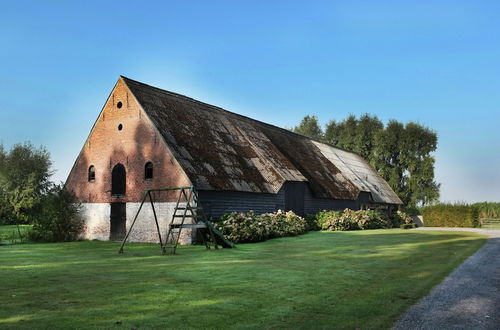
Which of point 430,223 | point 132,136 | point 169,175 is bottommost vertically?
point 430,223

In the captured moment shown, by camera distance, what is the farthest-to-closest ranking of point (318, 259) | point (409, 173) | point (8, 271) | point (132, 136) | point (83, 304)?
point (409, 173) < point (132, 136) < point (318, 259) < point (8, 271) < point (83, 304)

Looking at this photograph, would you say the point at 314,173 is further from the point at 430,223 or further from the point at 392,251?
A: the point at 392,251

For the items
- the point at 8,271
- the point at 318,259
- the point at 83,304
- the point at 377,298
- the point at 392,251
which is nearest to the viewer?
the point at 83,304

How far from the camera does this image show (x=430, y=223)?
43656mm

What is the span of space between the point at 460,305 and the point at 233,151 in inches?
829

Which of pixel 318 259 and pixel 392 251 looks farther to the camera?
pixel 392 251

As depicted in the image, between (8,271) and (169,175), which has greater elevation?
(169,175)

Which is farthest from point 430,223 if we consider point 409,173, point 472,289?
point 472,289

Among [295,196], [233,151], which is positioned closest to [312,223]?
[295,196]

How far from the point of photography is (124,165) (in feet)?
82.1

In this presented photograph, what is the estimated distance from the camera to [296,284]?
9.95 metres

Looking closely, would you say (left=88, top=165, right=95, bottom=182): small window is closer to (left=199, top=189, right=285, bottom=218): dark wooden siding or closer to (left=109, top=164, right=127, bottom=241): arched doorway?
(left=109, top=164, right=127, bottom=241): arched doorway

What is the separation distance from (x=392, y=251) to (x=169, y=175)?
1183cm

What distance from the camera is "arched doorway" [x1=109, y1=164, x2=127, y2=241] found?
2495 centimetres
